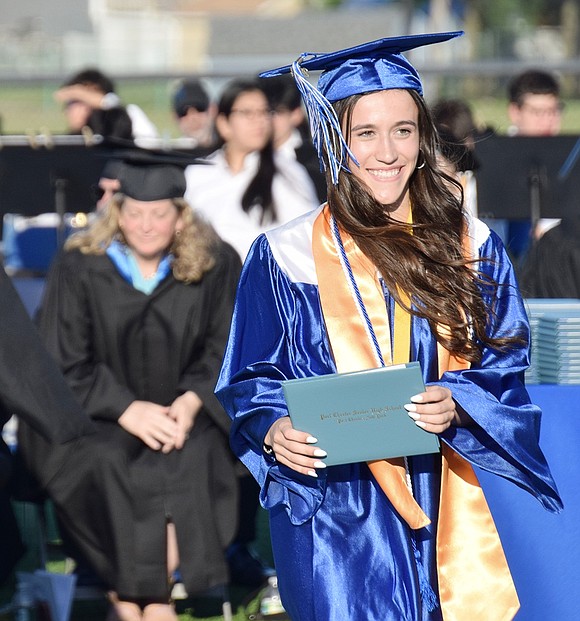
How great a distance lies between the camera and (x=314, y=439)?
2703 mm

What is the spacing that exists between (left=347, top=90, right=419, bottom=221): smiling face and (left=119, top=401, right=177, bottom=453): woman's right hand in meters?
2.19

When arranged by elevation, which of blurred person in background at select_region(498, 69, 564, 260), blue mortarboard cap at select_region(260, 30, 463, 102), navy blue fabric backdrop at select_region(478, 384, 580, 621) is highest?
blue mortarboard cap at select_region(260, 30, 463, 102)

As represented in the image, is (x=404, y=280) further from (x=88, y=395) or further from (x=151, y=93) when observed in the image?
(x=151, y=93)

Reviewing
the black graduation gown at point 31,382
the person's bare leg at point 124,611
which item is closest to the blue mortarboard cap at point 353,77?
the black graduation gown at point 31,382

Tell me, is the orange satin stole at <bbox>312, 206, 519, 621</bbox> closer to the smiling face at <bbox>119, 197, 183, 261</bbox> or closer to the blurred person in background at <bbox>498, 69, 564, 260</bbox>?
the smiling face at <bbox>119, 197, 183, 261</bbox>

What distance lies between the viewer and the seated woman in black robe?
15.9ft

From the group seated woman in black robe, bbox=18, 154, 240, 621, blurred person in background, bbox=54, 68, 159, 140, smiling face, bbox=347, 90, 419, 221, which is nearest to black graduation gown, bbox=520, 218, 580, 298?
seated woman in black robe, bbox=18, 154, 240, 621

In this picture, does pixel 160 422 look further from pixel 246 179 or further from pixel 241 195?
pixel 246 179

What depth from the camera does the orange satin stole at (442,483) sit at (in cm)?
290

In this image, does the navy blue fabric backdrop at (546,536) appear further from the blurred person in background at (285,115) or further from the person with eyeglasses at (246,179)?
the blurred person in background at (285,115)

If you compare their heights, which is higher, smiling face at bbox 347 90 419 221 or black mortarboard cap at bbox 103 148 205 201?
smiling face at bbox 347 90 419 221

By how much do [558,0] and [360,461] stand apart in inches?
1855

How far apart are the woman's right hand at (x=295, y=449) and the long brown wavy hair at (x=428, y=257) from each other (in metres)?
0.43

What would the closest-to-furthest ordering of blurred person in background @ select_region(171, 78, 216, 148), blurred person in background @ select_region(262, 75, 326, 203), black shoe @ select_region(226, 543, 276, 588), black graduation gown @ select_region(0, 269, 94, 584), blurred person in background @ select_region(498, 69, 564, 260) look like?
black graduation gown @ select_region(0, 269, 94, 584) → black shoe @ select_region(226, 543, 276, 588) → blurred person in background @ select_region(498, 69, 564, 260) → blurred person in background @ select_region(262, 75, 326, 203) → blurred person in background @ select_region(171, 78, 216, 148)
